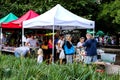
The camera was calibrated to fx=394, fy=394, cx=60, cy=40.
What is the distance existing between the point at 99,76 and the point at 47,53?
13.0 metres

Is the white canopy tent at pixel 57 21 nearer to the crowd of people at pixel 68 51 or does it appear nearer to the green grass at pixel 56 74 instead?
the crowd of people at pixel 68 51

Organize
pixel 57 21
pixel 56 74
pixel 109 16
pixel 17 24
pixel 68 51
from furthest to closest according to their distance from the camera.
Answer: pixel 109 16 < pixel 17 24 < pixel 57 21 < pixel 68 51 < pixel 56 74

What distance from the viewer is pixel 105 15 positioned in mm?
34938

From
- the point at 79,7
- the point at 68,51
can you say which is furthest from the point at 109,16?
the point at 68,51

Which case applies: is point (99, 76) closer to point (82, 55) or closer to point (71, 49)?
point (71, 49)

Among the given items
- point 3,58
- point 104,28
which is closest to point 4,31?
point 104,28

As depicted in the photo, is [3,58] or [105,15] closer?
[3,58]

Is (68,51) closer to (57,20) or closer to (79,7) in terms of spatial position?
(57,20)

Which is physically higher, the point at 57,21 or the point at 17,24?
the point at 57,21

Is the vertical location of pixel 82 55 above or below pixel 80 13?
below

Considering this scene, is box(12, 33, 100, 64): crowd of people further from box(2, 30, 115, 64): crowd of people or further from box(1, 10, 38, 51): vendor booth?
box(1, 10, 38, 51): vendor booth

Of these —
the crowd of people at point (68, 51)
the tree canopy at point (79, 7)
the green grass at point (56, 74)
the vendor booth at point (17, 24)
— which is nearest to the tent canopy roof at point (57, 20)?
the crowd of people at point (68, 51)

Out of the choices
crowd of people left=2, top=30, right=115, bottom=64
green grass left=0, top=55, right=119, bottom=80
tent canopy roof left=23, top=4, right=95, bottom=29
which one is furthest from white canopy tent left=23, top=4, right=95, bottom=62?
green grass left=0, top=55, right=119, bottom=80

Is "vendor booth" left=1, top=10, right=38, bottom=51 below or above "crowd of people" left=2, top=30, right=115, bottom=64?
above
